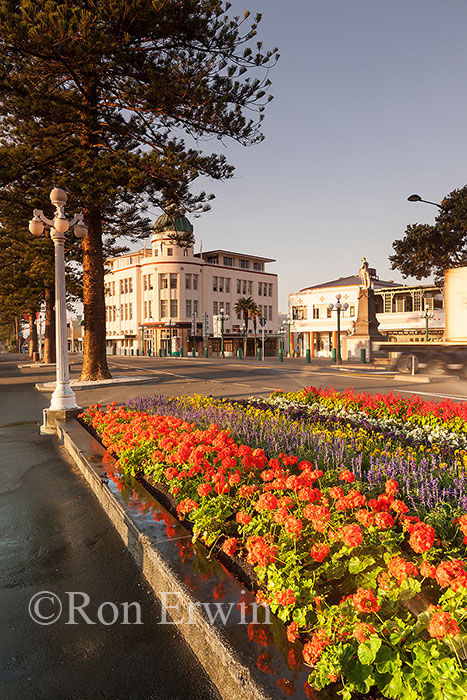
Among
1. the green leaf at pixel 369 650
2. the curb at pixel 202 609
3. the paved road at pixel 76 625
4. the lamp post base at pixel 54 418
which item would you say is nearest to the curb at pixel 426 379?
the lamp post base at pixel 54 418

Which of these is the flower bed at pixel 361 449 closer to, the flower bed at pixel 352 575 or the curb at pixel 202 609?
the flower bed at pixel 352 575

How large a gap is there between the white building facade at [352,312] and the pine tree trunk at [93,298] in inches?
1423

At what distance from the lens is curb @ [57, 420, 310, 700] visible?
1.82 meters

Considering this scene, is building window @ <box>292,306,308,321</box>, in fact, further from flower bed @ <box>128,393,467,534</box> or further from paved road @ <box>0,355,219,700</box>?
paved road @ <box>0,355,219,700</box>

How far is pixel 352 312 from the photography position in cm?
6084

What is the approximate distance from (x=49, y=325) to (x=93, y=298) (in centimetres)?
1486

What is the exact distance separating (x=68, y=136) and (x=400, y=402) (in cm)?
1677

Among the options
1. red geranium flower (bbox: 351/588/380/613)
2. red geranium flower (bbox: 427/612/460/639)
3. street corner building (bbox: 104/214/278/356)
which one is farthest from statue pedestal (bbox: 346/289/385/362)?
red geranium flower (bbox: 427/612/460/639)

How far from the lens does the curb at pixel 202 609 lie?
1.82 meters

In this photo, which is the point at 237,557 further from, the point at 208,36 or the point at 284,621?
the point at 208,36

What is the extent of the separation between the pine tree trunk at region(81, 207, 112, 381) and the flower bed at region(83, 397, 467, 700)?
15.0m

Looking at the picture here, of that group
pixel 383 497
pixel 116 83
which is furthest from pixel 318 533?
pixel 116 83

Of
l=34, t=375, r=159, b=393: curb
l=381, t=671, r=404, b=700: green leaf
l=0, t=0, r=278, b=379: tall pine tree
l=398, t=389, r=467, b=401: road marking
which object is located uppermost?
l=0, t=0, r=278, b=379: tall pine tree

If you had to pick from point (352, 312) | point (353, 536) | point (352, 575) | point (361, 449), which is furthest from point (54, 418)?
point (352, 312)
